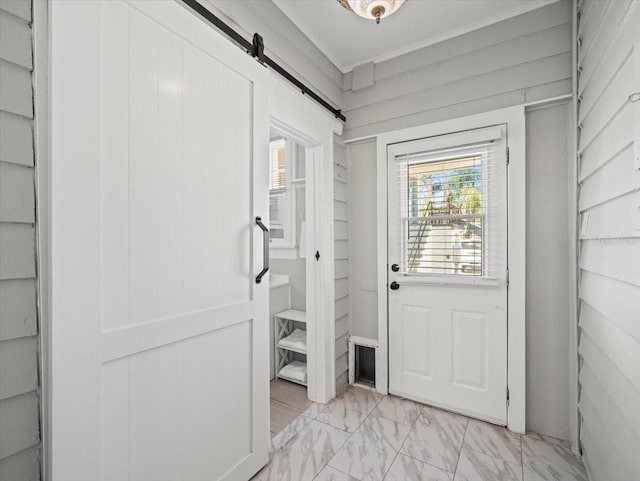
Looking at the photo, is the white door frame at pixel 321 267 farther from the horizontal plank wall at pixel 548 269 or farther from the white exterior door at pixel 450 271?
the horizontal plank wall at pixel 548 269

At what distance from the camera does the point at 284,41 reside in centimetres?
196

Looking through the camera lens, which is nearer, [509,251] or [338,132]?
[509,251]

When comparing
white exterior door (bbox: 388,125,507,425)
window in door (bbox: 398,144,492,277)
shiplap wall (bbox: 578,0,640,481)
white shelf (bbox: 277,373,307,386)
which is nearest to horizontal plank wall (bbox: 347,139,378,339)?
white exterior door (bbox: 388,125,507,425)

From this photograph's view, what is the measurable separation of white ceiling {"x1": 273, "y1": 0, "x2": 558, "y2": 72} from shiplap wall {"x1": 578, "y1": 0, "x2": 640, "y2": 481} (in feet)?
1.70

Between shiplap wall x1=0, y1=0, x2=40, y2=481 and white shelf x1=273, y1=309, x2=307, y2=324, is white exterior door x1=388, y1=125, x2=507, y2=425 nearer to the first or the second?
white shelf x1=273, y1=309, x2=307, y2=324

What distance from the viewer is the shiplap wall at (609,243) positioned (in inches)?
39.8

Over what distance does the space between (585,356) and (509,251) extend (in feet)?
2.24

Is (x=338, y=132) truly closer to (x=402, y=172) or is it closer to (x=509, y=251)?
(x=402, y=172)

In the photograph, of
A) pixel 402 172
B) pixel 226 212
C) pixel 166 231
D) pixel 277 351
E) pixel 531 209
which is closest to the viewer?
pixel 166 231

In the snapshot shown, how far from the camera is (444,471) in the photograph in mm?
1628

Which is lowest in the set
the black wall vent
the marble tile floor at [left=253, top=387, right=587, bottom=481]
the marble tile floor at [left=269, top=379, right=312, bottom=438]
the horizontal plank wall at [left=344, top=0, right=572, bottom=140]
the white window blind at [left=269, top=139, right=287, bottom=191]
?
the marble tile floor at [left=269, top=379, right=312, bottom=438]

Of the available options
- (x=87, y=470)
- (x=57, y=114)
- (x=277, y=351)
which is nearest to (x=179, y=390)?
(x=87, y=470)

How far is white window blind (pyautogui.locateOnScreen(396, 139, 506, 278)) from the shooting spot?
206cm

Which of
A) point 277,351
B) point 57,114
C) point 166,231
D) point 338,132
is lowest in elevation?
point 277,351
